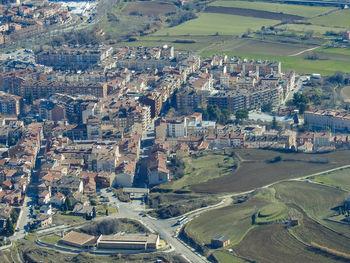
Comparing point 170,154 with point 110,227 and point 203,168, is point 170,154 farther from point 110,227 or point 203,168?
point 110,227

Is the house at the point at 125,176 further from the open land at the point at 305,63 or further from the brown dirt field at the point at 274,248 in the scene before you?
the open land at the point at 305,63

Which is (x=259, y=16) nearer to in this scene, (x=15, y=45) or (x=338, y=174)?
(x=15, y=45)

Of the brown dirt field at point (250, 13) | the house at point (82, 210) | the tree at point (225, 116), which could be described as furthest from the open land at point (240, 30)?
the house at point (82, 210)

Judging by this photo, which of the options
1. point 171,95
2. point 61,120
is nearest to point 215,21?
point 171,95

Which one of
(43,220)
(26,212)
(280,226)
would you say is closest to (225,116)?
(26,212)

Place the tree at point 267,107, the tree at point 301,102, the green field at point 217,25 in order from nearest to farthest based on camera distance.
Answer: the tree at point 301,102, the tree at point 267,107, the green field at point 217,25
